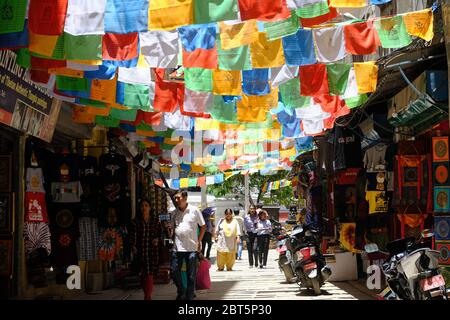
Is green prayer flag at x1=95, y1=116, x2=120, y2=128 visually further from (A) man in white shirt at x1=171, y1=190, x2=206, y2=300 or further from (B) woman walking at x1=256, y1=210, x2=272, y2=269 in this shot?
(B) woman walking at x1=256, y1=210, x2=272, y2=269

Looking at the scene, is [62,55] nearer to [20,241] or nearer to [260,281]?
[20,241]

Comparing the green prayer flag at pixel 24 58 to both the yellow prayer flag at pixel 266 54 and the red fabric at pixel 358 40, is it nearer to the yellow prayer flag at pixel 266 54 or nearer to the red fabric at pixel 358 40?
the yellow prayer flag at pixel 266 54

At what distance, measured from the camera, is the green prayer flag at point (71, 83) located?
957 centimetres

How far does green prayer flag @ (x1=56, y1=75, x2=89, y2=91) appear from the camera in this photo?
957 centimetres

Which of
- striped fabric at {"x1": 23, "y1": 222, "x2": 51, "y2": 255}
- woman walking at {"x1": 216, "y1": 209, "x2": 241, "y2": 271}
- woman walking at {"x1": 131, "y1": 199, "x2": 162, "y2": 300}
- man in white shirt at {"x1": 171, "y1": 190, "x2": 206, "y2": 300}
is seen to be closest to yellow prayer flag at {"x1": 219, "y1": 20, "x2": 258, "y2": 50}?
man in white shirt at {"x1": 171, "y1": 190, "x2": 206, "y2": 300}

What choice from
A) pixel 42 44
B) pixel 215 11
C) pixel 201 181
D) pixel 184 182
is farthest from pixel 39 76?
pixel 184 182

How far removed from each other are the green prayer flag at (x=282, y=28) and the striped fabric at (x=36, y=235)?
4.28m

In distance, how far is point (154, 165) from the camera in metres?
20.5

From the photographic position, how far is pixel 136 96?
34.1ft

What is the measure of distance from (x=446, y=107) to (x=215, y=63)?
11.6ft

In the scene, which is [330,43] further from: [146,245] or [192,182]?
[192,182]

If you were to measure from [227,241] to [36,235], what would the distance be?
32.6 feet

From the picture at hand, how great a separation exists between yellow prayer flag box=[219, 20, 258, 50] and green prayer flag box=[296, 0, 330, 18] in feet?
2.16

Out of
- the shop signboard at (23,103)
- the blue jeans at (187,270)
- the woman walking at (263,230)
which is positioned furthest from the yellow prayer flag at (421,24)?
the woman walking at (263,230)
